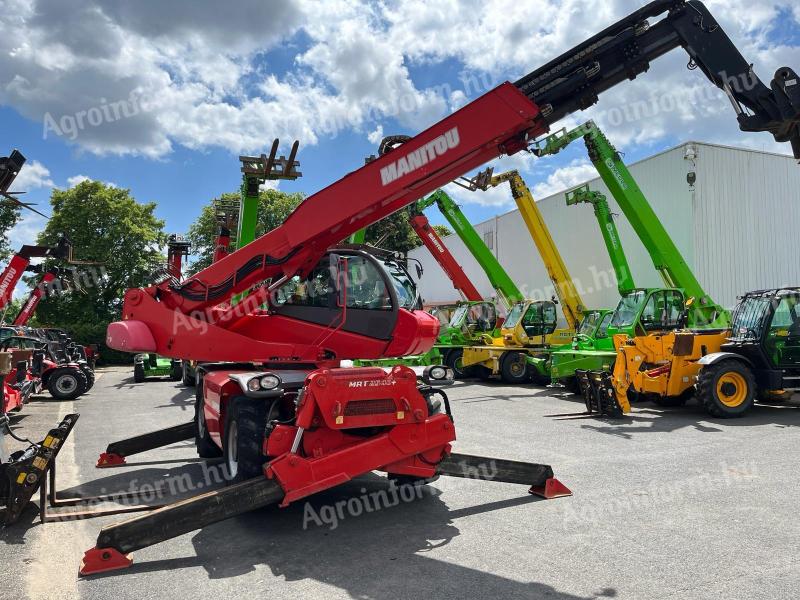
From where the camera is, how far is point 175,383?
20094mm

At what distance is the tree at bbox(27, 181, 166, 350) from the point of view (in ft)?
110

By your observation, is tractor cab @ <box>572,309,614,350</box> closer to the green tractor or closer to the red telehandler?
the green tractor

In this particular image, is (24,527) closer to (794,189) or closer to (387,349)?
(387,349)

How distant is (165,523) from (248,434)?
1.07 meters

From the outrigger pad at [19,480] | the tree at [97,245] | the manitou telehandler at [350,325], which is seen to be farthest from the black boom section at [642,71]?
the tree at [97,245]

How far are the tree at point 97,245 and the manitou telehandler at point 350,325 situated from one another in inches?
1161

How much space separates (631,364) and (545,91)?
7.22 m

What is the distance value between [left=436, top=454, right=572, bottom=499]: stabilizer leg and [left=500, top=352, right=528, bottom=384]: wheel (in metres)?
11.5

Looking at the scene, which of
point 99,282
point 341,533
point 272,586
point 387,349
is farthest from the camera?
point 99,282

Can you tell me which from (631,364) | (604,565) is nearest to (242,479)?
(604,565)

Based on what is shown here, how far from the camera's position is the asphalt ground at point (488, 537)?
13.0ft

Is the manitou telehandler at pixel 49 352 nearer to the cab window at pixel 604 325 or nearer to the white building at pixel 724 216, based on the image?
the cab window at pixel 604 325

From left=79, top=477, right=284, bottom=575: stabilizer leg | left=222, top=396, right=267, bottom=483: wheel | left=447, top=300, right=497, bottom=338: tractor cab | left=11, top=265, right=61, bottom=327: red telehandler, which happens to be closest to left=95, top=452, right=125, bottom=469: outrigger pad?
left=222, top=396, right=267, bottom=483: wheel

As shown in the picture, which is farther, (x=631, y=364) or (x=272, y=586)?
(x=631, y=364)
